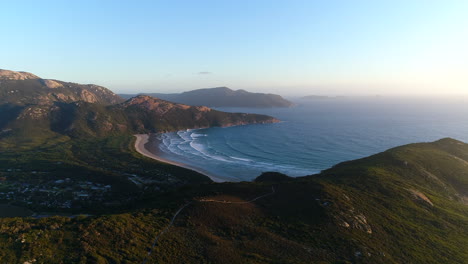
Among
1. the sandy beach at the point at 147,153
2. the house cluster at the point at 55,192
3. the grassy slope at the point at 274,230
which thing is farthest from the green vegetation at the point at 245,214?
the sandy beach at the point at 147,153

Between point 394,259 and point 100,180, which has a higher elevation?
point 394,259

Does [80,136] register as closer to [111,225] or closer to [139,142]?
[139,142]

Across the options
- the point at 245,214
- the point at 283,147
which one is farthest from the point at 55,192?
the point at 283,147

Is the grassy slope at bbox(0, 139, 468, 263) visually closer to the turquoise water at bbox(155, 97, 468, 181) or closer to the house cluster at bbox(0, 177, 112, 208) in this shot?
the house cluster at bbox(0, 177, 112, 208)

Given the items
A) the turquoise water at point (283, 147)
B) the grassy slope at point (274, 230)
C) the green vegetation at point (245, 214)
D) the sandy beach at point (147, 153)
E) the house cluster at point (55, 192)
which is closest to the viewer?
the grassy slope at point (274, 230)

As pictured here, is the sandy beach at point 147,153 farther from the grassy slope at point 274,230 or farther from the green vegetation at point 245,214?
the grassy slope at point 274,230

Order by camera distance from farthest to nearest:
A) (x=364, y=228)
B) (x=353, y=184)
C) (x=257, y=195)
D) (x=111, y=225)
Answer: (x=353, y=184) < (x=257, y=195) < (x=364, y=228) < (x=111, y=225)

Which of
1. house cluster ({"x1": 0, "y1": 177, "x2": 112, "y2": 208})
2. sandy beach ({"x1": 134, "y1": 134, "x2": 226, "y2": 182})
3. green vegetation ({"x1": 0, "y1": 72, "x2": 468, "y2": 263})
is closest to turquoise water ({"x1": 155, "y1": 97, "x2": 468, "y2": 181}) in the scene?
sandy beach ({"x1": 134, "y1": 134, "x2": 226, "y2": 182})

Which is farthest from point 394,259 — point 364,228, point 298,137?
point 298,137
